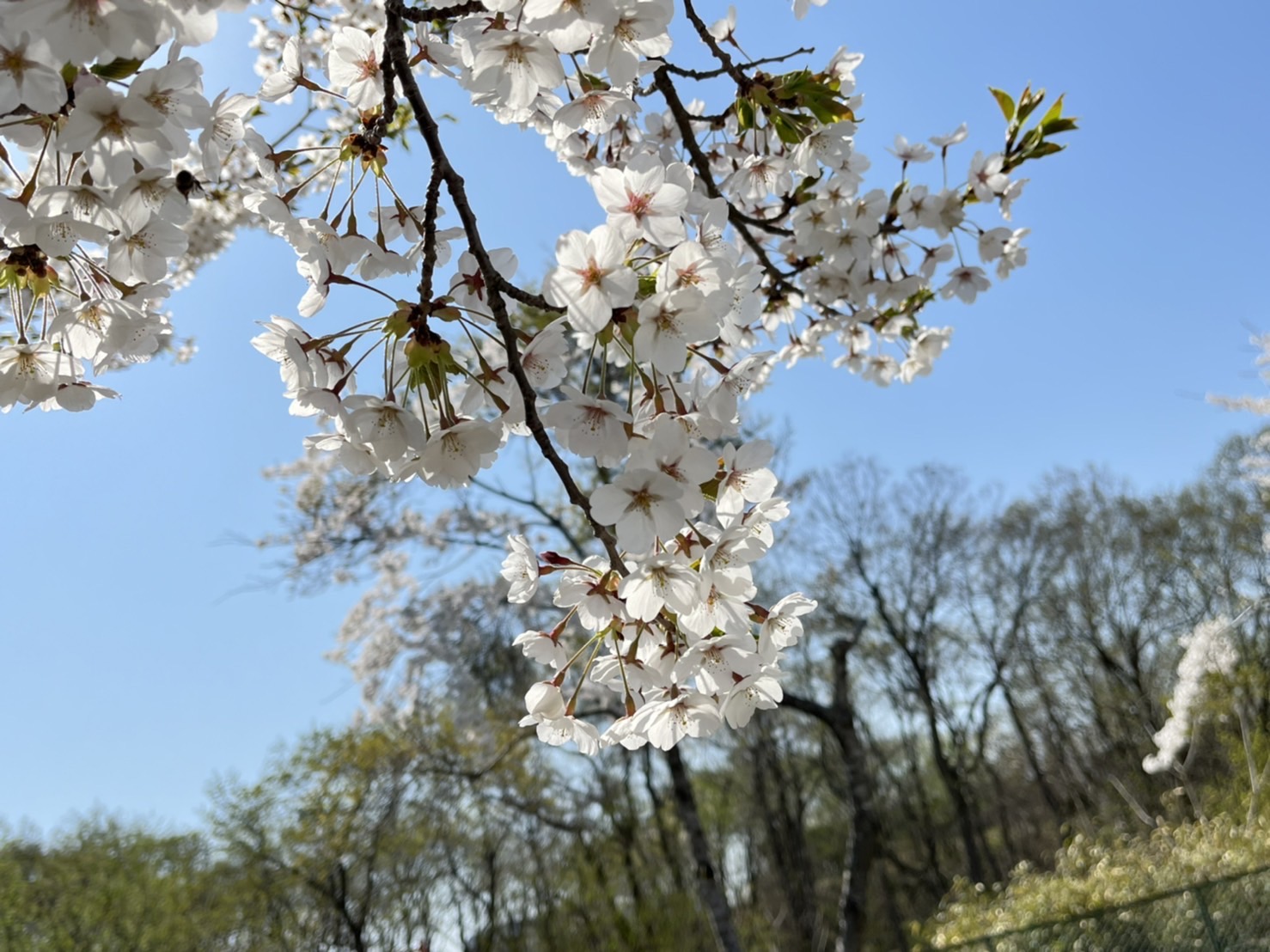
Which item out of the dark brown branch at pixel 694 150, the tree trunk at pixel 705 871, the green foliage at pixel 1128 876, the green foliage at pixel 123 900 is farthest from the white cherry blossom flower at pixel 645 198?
the green foliage at pixel 123 900

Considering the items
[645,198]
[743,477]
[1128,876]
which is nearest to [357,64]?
Result: [645,198]

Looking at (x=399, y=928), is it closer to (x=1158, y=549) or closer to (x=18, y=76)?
(x=18, y=76)

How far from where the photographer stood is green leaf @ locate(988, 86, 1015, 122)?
71.2 inches

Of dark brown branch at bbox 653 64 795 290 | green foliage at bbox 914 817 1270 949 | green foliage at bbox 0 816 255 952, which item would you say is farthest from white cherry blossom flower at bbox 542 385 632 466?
green foliage at bbox 0 816 255 952

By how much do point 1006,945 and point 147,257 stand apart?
541 centimetres

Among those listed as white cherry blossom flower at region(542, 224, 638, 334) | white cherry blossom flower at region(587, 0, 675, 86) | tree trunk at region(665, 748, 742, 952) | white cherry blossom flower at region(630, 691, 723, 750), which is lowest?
tree trunk at region(665, 748, 742, 952)

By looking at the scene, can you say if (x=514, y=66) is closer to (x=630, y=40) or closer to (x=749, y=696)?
(x=630, y=40)

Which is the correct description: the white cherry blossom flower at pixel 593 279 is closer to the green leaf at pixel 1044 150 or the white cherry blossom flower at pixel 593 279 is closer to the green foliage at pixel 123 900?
the green leaf at pixel 1044 150

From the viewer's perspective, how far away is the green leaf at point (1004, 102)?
71.2 inches

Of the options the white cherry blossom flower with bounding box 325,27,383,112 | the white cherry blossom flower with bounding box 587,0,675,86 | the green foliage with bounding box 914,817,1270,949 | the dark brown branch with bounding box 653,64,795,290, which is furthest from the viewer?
the green foliage with bounding box 914,817,1270,949

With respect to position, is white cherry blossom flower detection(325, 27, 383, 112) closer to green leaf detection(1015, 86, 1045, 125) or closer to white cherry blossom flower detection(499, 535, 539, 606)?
white cherry blossom flower detection(499, 535, 539, 606)

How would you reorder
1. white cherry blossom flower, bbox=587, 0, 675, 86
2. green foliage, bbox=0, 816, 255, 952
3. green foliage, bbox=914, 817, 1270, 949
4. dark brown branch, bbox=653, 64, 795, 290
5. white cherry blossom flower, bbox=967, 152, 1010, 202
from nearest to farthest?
white cherry blossom flower, bbox=587, 0, 675, 86
dark brown branch, bbox=653, 64, 795, 290
white cherry blossom flower, bbox=967, 152, 1010, 202
green foliage, bbox=914, 817, 1270, 949
green foliage, bbox=0, 816, 255, 952

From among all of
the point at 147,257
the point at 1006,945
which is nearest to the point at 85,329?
the point at 147,257

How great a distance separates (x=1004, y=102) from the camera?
1.83 meters
